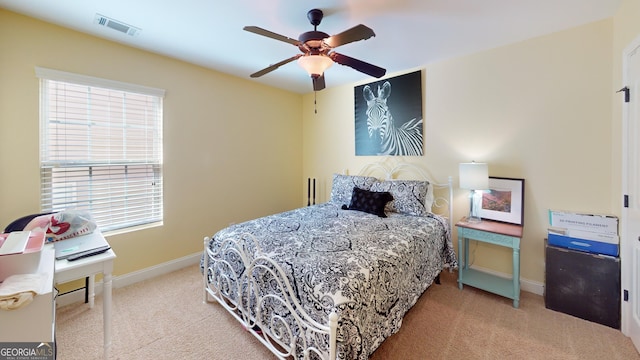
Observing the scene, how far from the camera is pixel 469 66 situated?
2.90 m

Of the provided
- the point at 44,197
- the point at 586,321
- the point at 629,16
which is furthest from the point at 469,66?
the point at 44,197

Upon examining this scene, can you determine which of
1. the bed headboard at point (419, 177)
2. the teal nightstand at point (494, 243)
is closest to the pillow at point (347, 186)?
the bed headboard at point (419, 177)

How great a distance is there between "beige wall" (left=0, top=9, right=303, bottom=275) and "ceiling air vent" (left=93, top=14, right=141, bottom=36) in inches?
13.7

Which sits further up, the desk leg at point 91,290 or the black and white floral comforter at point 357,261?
the black and white floral comforter at point 357,261

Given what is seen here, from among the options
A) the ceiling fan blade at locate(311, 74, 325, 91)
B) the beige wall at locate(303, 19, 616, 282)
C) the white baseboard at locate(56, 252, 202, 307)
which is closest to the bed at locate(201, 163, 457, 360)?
the beige wall at locate(303, 19, 616, 282)

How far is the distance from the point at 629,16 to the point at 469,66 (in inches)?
46.4

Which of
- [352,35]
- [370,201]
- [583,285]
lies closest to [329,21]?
[352,35]

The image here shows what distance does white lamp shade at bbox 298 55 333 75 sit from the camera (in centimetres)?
198

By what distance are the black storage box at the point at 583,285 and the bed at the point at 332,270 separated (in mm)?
817

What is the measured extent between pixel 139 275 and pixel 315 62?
116 inches

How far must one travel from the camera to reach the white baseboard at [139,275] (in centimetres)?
238

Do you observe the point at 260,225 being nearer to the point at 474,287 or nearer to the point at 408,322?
the point at 408,322

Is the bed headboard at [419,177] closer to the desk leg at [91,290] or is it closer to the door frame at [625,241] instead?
the door frame at [625,241]

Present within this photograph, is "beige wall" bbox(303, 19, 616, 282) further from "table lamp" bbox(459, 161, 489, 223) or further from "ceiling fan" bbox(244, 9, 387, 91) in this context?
"ceiling fan" bbox(244, 9, 387, 91)
